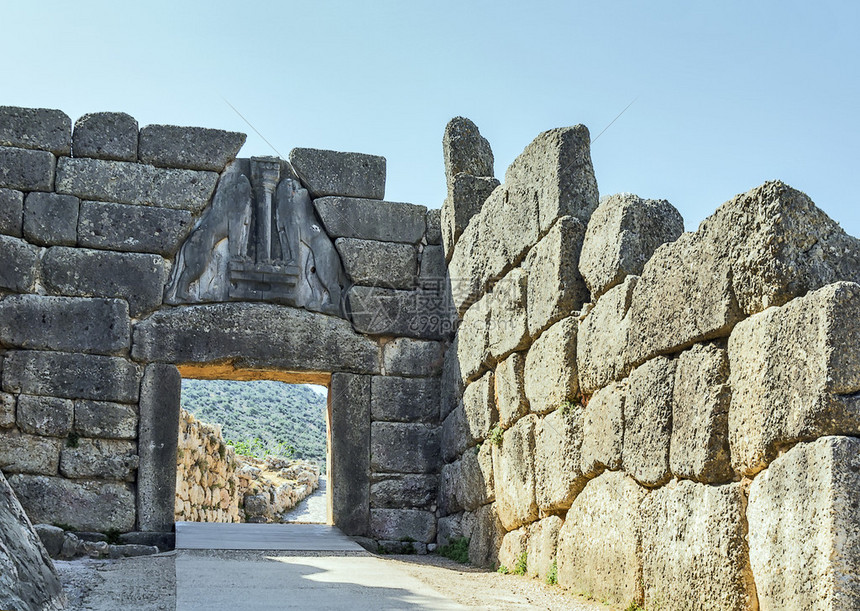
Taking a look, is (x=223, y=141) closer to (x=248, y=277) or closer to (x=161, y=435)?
(x=248, y=277)

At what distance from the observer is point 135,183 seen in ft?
26.5

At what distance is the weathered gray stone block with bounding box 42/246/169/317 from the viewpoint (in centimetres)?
779

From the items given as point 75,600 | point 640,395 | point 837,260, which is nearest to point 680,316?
point 640,395

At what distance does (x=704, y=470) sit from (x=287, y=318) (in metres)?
4.94

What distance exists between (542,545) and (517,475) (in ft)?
1.91

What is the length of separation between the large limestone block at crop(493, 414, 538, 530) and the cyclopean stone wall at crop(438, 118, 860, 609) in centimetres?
2

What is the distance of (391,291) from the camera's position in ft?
28.2

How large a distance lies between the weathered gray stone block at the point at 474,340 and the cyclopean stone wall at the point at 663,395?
0.05 metres

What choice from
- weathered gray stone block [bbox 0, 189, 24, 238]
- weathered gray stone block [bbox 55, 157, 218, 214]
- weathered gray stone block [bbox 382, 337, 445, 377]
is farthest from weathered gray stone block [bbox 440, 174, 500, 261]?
weathered gray stone block [bbox 0, 189, 24, 238]

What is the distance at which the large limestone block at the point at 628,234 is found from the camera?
5.01m

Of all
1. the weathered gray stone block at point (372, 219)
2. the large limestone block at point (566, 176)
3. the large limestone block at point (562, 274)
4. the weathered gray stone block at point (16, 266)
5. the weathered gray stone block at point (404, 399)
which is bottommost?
the weathered gray stone block at point (404, 399)

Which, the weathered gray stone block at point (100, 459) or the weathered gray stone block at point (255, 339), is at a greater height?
the weathered gray stone block at point (255, 339)

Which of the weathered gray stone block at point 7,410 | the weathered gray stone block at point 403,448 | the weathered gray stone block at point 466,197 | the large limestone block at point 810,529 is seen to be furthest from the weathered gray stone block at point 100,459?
the large limestone block at point 810,529

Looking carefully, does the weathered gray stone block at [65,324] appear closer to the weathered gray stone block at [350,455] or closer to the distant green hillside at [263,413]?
the weathered gray stone block at [350,455]
